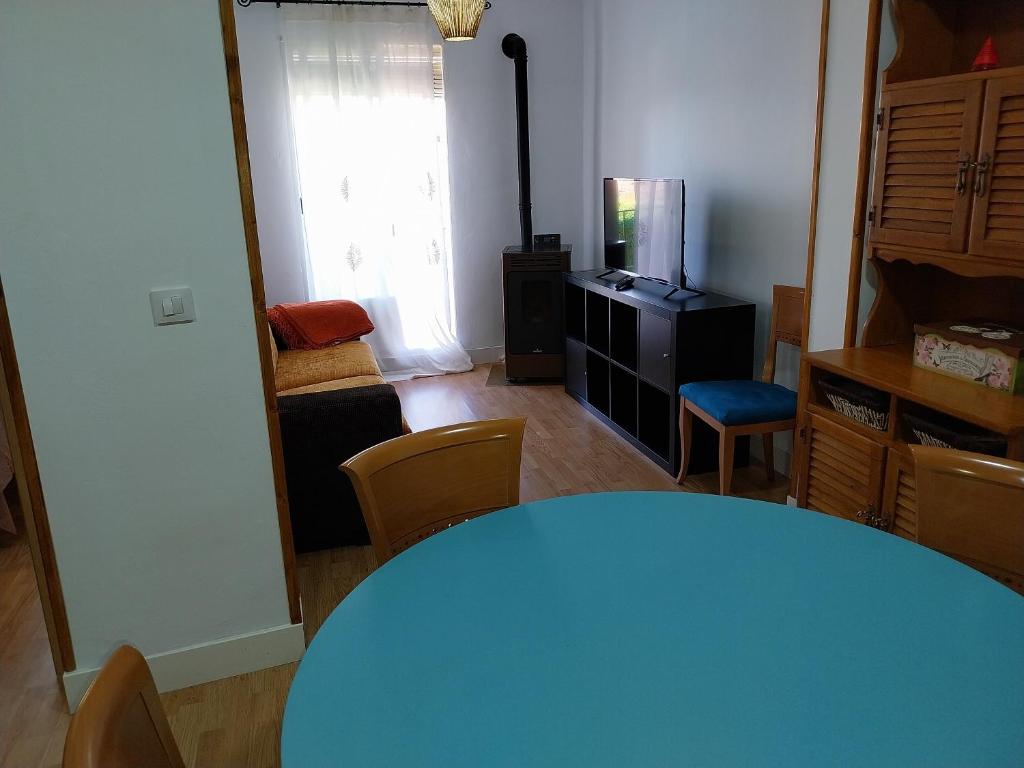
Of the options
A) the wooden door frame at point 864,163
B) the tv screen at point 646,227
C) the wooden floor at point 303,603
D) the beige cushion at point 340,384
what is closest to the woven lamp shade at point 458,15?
the tv screen at point 646,227

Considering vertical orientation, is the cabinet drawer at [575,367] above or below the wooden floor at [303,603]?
above

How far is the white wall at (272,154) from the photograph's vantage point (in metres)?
4.92

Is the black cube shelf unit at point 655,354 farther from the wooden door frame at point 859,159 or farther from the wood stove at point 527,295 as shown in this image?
the wooden door frame at point 859,159

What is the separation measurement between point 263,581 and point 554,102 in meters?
4.28

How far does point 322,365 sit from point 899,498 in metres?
2.91

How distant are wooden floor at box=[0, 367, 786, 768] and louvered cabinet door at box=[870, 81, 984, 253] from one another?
1366 mm

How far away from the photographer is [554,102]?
5.59m

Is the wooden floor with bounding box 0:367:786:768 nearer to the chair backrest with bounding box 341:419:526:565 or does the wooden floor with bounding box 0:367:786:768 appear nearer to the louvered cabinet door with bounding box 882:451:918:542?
the chair backrest with bounding box 341:419:526:565

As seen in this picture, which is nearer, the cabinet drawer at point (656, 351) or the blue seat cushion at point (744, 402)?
the blue seat cushion at point (744, 402)

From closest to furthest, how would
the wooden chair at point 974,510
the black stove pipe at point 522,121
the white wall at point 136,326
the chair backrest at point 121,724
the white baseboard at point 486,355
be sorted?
1. the chair backrest at point 121,724
2. the wooden chair at point 974,510
3. the white wall at point 136,326
4. the black stove pipe at point 522,121
5. the white baseboard at point 486,355

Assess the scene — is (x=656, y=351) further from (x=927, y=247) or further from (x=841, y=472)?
(x=927, y=247)

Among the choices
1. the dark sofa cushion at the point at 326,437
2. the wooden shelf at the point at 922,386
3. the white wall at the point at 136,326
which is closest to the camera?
the white wall at the point at 136,326

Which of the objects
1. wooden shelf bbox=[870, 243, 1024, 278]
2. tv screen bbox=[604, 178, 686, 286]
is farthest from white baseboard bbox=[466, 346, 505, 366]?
wooden shelf bbox=[870, 243, 1024, 278]

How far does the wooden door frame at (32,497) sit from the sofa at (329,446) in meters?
0.90
